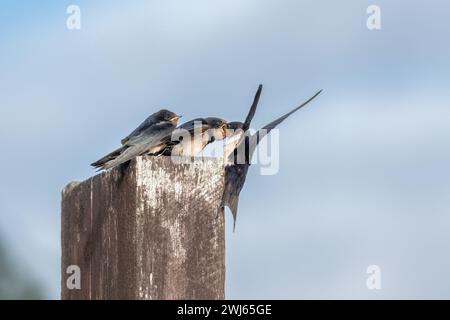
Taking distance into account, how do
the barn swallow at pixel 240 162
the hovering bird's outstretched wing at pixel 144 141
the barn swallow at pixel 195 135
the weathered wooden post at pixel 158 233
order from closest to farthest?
the weathered wooden post at pixel 158 233, the barn swallow at pixel 240 162, the hovering bird's outstretched wing at pixel 144 141, the barn swallow at pixel 195 135

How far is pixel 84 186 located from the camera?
13.7 feet

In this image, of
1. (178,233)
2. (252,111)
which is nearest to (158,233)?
(178,233)

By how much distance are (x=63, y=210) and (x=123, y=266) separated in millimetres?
589

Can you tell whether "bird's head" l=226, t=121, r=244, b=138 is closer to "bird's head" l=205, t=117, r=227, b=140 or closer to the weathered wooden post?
"bird's head" l=205, t=117, r=227, b=140

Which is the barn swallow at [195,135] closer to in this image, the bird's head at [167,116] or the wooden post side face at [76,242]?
the bird's head at [167,116]

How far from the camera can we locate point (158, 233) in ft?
12.6

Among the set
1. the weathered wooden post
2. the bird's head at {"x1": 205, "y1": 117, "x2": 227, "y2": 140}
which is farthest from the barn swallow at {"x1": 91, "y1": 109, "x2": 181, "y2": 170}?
the weathered wooden post

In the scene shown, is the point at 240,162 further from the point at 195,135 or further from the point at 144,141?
the point at 195,135

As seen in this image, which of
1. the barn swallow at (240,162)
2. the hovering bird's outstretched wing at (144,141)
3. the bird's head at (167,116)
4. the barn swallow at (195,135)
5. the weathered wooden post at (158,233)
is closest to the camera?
the weathered wooden post at (158,233)

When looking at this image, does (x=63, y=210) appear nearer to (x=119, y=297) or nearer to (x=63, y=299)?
(x=63, y=299)

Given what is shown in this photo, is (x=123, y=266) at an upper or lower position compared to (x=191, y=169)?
lower

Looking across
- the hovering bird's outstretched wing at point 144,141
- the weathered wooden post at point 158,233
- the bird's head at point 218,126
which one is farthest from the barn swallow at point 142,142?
the weathered wooden post at point 158,233

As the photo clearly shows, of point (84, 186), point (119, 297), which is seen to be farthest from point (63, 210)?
point (119, 297)

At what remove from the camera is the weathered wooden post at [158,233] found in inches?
150
